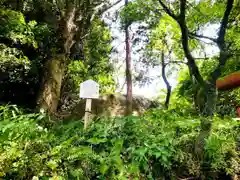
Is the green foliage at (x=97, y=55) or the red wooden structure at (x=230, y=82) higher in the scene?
the green foliage at (x=97, y=55)

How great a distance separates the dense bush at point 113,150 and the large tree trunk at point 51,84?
177 inches

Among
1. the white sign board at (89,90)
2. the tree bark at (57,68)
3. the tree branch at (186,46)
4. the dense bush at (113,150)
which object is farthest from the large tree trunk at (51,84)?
the tree branch at (186,46)

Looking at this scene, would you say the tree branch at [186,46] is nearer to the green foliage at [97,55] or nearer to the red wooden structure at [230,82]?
the red wooden structure at [230,82]

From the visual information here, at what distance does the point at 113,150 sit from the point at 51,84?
217 inches

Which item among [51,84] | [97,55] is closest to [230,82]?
[51,84]

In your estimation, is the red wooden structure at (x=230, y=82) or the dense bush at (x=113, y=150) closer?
the dense bush at (x=113, y=150)

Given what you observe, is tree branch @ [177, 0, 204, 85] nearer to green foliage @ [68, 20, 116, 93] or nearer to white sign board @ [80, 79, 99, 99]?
white sign board @ [80, 79, 99, 99]

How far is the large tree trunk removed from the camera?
7.00 meters

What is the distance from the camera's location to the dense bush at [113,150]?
1818 mm

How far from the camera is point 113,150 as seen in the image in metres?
2.02

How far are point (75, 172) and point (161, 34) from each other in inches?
309

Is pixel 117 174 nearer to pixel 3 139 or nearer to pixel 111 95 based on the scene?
pixel 3 139

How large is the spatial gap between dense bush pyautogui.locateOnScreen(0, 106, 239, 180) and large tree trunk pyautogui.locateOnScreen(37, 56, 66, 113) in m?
4.50

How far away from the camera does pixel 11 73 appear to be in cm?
719
